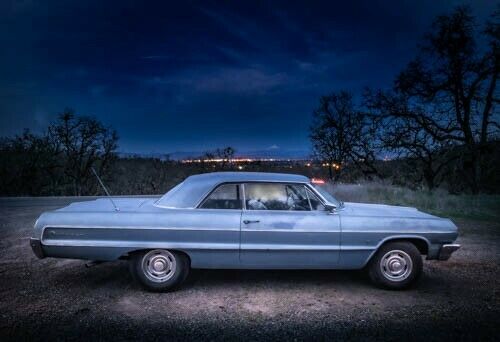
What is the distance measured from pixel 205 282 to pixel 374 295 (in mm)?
2197

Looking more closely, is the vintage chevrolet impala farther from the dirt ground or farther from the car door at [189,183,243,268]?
the dirt ground

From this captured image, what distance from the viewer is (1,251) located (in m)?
6.28

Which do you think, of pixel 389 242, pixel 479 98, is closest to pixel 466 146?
pixel 479 98

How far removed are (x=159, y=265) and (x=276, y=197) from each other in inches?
69.2

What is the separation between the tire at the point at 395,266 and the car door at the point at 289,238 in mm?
558

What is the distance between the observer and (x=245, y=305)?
13.3 feet

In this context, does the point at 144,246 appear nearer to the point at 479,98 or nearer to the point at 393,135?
the point at 393,135

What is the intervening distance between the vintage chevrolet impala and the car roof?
0.05 feet

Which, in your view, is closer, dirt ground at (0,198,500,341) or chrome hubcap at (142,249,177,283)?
dirt ground at (0,198,500,341)

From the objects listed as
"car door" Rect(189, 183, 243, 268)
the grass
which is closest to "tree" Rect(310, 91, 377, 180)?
the grass

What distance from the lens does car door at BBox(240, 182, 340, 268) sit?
172 inches

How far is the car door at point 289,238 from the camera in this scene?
4.38 meters

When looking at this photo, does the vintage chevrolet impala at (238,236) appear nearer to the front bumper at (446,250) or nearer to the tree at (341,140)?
the front bumper at (446,250)

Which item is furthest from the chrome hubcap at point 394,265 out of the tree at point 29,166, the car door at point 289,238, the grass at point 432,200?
the tree at point 29,166
